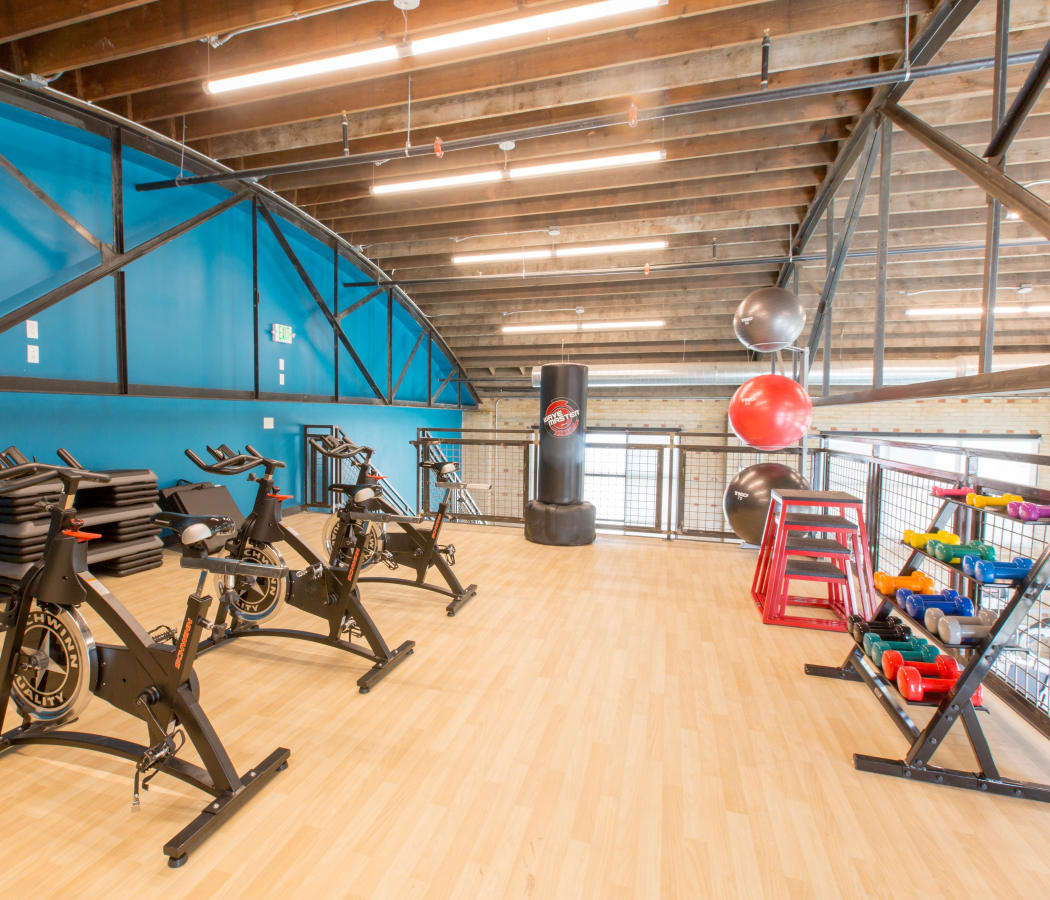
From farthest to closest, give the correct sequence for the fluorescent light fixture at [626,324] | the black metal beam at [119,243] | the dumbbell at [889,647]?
the fluorescent light fixture at [626,324], the black metal beam at [119,243], the dumbbell at [889,647]

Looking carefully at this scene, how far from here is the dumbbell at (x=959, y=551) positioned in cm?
222

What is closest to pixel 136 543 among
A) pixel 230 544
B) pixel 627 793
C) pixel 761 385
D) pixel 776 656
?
pixel 230 544

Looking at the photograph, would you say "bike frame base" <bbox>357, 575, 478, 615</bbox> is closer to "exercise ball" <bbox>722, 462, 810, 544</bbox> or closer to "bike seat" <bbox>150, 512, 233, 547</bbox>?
"bike seat" <bbox>150, 512, 233, 547</bbox>

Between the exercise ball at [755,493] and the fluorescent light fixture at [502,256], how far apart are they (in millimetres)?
3947

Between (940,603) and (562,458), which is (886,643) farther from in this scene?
(562,458)

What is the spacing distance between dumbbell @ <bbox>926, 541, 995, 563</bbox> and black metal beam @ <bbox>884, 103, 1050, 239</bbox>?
1285 mm

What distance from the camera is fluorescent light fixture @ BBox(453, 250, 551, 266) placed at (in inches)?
282

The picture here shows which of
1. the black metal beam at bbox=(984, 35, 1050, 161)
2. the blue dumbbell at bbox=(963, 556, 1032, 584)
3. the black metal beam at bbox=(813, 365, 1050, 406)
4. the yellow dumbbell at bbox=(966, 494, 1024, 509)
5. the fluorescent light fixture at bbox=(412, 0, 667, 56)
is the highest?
the fluorescent light fixture at bbox=(412, 0, 667, 56)

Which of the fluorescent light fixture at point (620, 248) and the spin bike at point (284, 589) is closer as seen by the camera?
the spin bike at point (284, 589)

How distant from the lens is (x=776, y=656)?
3.10 m

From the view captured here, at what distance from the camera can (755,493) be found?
177 inches

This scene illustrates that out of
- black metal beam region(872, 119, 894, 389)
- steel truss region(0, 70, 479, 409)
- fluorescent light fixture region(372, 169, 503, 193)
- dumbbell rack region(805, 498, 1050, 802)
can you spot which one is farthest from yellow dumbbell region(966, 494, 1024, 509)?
steel truss region(0, 70, 479, 409)

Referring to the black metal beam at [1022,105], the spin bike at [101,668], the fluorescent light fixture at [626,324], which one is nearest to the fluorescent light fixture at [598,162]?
the black metal beam at [1022,105]

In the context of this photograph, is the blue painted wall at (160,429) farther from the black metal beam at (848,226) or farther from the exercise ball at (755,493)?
the black metal beam at (848,226)
